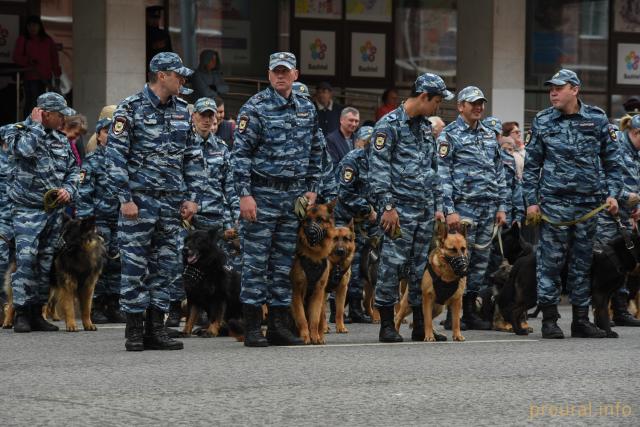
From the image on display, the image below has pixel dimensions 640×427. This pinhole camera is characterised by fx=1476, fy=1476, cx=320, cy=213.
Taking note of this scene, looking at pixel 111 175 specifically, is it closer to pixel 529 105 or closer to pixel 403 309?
pixel 403 309

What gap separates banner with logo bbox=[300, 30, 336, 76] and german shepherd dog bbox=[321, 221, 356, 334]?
11.1 meters

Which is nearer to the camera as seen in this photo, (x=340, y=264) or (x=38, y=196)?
(x=340, y=264)

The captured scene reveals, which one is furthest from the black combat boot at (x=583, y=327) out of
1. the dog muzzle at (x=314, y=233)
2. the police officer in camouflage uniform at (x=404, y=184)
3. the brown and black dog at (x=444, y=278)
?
the dog muzzle at (x=314, y=233)

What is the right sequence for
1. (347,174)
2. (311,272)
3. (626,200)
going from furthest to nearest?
(626,200) → (347,174) → (311,272)

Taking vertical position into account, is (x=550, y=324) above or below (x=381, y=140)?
below

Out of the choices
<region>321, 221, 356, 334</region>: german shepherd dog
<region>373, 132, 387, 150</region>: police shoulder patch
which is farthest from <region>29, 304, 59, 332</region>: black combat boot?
<region>373, 132, 387, 150</region>: police shoulder patch

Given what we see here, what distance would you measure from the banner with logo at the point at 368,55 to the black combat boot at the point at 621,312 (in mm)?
10785

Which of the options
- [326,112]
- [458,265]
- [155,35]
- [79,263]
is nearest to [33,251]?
[79,263]

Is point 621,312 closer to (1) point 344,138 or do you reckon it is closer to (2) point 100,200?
(1) point 344,138

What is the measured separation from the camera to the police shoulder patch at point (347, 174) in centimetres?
1412

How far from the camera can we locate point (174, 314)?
526 inches

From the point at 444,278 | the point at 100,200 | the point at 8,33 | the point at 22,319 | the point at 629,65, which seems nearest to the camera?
the point at 444,278

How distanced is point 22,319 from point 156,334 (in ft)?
8.19

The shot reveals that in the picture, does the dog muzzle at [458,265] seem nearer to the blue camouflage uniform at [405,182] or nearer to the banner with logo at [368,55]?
the blue camouflage uniform at [405,182]
